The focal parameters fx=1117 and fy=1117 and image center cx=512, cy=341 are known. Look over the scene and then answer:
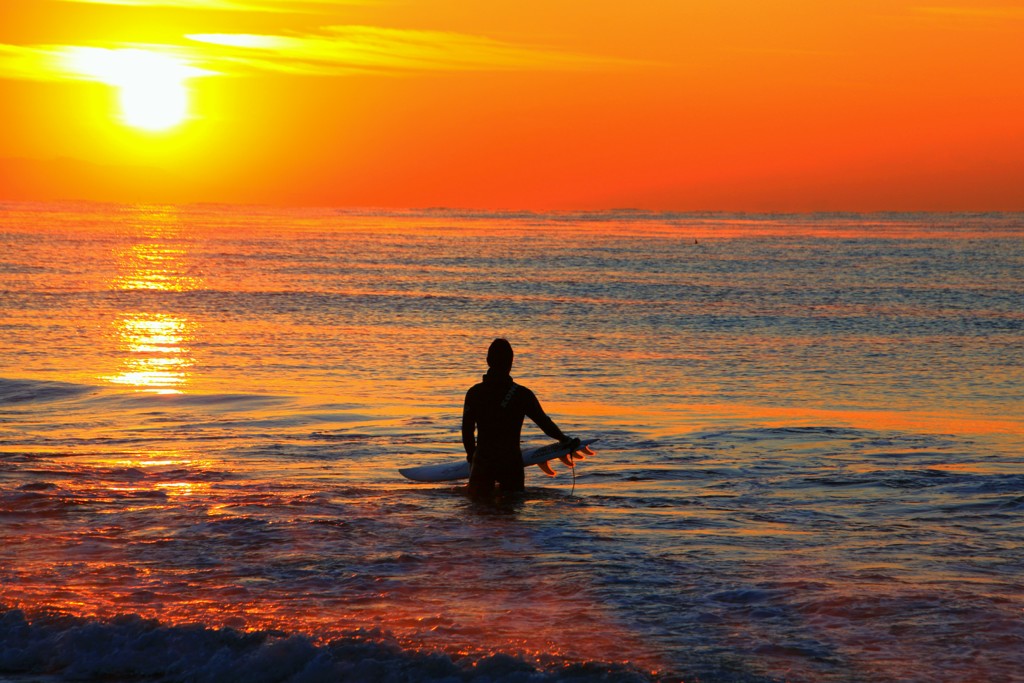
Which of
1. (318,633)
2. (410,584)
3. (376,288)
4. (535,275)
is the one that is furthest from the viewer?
(535,275)

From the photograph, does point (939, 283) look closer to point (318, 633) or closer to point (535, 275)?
point (535, 275)

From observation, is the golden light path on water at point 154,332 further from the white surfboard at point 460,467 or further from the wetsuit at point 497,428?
the wetsuit at point 497,428

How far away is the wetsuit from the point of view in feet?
35.8

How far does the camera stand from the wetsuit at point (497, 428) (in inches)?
430

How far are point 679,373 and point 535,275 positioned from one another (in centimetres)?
3151

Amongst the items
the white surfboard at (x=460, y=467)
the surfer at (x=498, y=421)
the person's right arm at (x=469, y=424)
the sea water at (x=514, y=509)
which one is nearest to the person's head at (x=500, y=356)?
the surfer at (x=498, y=421)

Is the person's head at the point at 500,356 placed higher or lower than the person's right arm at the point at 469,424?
higher

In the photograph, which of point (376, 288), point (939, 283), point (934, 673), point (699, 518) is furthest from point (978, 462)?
point (939, 283)

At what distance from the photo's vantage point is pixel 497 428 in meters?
11.1

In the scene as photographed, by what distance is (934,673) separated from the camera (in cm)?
661

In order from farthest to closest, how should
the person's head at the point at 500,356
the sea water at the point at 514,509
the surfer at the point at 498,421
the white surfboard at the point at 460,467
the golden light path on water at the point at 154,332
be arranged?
the golden light path on water at the point at 154,332
the white surfboard at the point at 460,467
the surfer at the point at 498,421
the person's head at the point at 500,356
the sea water at the point at 514,509

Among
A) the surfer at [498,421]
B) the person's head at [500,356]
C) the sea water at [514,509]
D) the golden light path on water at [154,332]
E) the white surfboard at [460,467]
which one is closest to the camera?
the sea water at [514,509]

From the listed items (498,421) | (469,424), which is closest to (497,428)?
(498,421)

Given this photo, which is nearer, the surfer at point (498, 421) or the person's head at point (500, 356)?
the person's head at point (500, 356)
